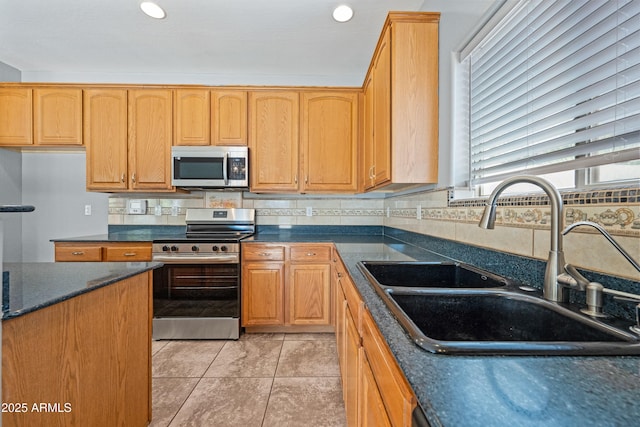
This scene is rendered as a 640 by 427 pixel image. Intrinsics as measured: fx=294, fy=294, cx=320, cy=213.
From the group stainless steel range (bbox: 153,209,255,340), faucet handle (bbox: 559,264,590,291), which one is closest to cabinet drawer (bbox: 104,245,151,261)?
stainless steel range (bbox: 153,209,255,340)

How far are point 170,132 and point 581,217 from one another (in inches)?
119

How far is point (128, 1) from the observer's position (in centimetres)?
206

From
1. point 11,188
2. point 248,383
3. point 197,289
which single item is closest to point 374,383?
point 248,383

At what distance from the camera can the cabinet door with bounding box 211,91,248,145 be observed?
2797mm

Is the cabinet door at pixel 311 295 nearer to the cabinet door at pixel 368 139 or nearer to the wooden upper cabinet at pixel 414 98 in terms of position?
the cabinet door at pixel 368 139

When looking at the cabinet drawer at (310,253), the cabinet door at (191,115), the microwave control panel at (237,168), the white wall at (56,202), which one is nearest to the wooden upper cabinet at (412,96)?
the cabinet drawer at (310,253)

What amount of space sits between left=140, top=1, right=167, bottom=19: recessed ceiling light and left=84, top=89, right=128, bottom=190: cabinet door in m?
0.90

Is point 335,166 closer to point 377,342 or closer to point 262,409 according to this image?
point 262,409

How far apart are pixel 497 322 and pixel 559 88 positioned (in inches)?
33.1

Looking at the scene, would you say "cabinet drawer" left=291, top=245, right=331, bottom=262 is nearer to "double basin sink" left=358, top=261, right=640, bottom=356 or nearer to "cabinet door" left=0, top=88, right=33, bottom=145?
"double basin sink" left=358, top=261, right=640, bottom=356

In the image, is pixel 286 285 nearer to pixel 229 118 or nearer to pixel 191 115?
pixel 229 118

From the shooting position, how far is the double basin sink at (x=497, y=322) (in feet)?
1.87

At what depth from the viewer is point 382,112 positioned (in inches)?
80.0

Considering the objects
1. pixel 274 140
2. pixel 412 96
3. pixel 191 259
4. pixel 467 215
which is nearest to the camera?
pixel 467 215
